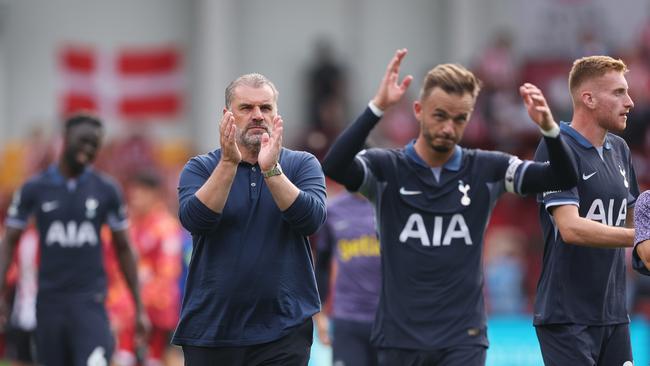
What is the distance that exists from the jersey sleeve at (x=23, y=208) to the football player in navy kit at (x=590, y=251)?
4496 millimetres

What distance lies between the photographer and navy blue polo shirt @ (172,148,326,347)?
732cm

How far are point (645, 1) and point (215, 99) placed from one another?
8.12 metres

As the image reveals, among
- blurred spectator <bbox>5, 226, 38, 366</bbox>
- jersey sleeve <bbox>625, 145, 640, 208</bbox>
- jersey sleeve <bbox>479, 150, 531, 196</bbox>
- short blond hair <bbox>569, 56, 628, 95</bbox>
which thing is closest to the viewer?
short blond hair <bbox>569, 56, 628, 95</bbox>

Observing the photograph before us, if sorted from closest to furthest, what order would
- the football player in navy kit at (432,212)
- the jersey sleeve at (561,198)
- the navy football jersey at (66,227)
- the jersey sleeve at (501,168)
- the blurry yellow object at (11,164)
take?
the jersey sleeve at (561,198) < the football player in navy kit at (432,212) < the jersey sleeve at (501,168) < the navy football jersey at (66,227) < the blurry yellow object at (11,164)

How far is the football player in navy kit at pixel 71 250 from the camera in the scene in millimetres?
10430

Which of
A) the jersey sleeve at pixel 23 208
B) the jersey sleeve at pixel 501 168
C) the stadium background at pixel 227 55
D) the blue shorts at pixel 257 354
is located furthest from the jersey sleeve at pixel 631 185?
the stadium background at pixel 227 55

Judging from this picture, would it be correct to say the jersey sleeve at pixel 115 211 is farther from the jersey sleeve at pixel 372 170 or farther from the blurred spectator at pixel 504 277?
the blurred spectator at pixel 504 277

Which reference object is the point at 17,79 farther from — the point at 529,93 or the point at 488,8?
the point at 529,93

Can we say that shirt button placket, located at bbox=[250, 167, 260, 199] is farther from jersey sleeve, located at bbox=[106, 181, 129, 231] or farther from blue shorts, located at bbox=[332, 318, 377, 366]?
jersey sleeve, located at bbox=[106, 181, 129, 231]

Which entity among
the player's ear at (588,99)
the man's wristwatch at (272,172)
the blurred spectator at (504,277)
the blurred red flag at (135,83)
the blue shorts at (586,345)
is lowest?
the blurred spectator at (504,277)

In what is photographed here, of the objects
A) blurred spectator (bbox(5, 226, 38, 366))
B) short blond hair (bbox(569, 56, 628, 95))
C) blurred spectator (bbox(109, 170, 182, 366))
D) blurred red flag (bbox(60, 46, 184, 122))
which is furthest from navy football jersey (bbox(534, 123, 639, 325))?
blurred red flag (bbox(60, 46, 184, 122))

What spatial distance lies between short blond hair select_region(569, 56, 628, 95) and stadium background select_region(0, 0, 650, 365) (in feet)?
46.0

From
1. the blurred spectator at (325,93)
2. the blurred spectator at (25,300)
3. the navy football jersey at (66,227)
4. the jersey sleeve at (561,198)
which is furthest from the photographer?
the blurred spectator at (325,93)

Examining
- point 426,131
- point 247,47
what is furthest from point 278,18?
point 426,131
